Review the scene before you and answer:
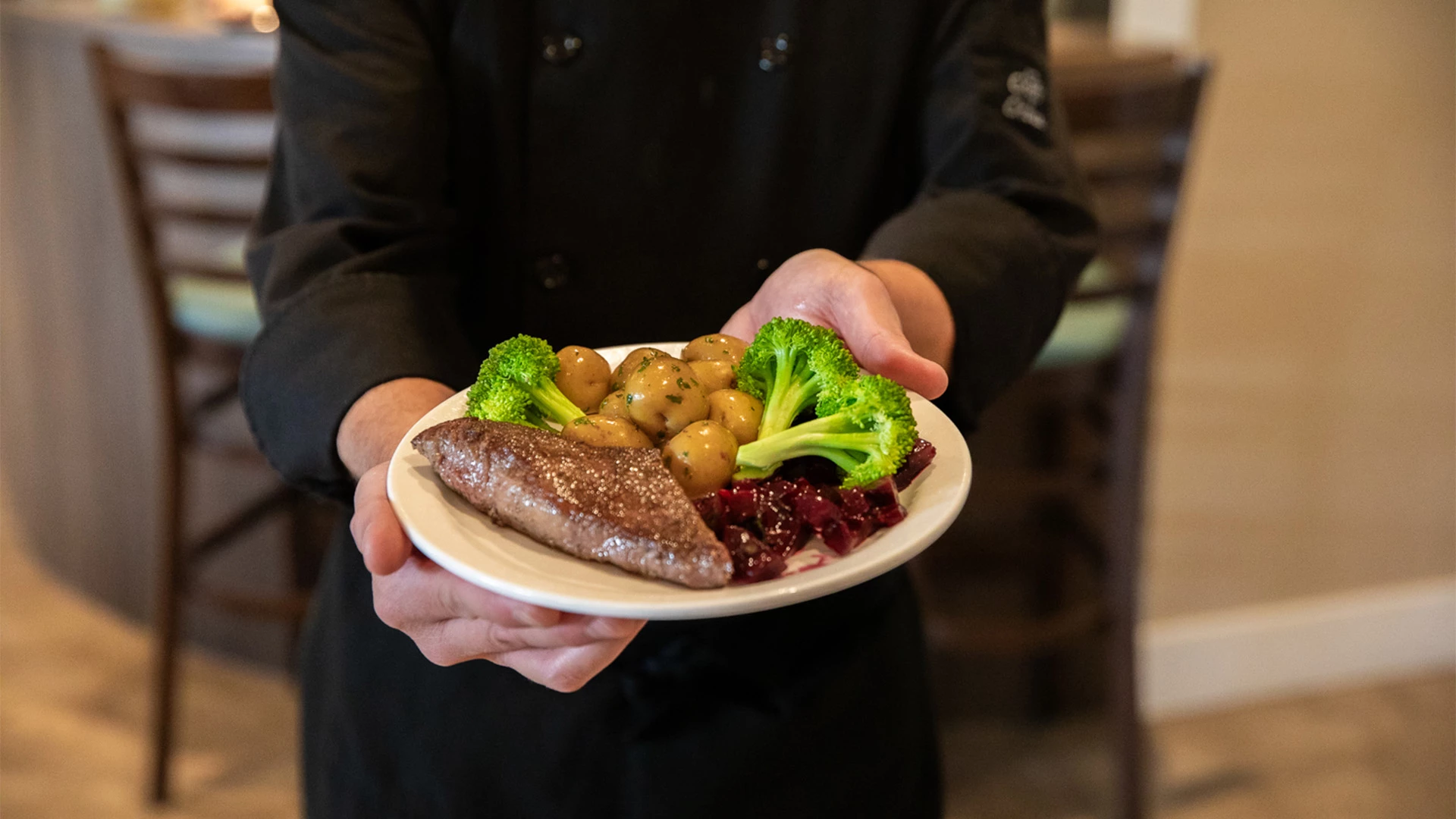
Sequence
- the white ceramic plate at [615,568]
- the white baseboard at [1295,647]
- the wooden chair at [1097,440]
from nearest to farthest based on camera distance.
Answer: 1. the white ceramic plate at [615,568]
2. the wooden chair at [1097,440]
3. the white baseboard at [1295,647]

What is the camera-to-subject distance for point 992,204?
41.3 inches

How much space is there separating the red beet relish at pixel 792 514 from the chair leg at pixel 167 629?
173 cm

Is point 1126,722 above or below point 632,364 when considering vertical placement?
below

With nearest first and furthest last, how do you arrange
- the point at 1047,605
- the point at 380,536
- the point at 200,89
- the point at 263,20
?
the point at 380,536
the point at 200,89
the point at 1047,605
the point at 263,20

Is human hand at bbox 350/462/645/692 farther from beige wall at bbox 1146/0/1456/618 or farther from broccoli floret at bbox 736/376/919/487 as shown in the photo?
beige wall at bbox 1146/0/1456/618

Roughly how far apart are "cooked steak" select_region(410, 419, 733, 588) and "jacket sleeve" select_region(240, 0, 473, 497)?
0.19 m

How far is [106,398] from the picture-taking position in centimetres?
263

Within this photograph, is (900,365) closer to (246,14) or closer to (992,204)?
(992,204)

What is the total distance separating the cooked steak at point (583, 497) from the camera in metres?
0.67

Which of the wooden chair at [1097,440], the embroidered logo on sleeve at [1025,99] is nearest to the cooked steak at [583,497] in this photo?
the embroidered logo on sleeve at [1025,99]

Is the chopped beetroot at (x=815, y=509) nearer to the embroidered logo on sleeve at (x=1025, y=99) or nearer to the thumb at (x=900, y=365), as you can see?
the thumb at (x=900, y=365)

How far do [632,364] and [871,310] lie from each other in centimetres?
17

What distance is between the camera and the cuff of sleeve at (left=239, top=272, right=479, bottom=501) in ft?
2.92

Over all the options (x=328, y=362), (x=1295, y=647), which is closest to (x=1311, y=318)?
(x=1295, y=647)
